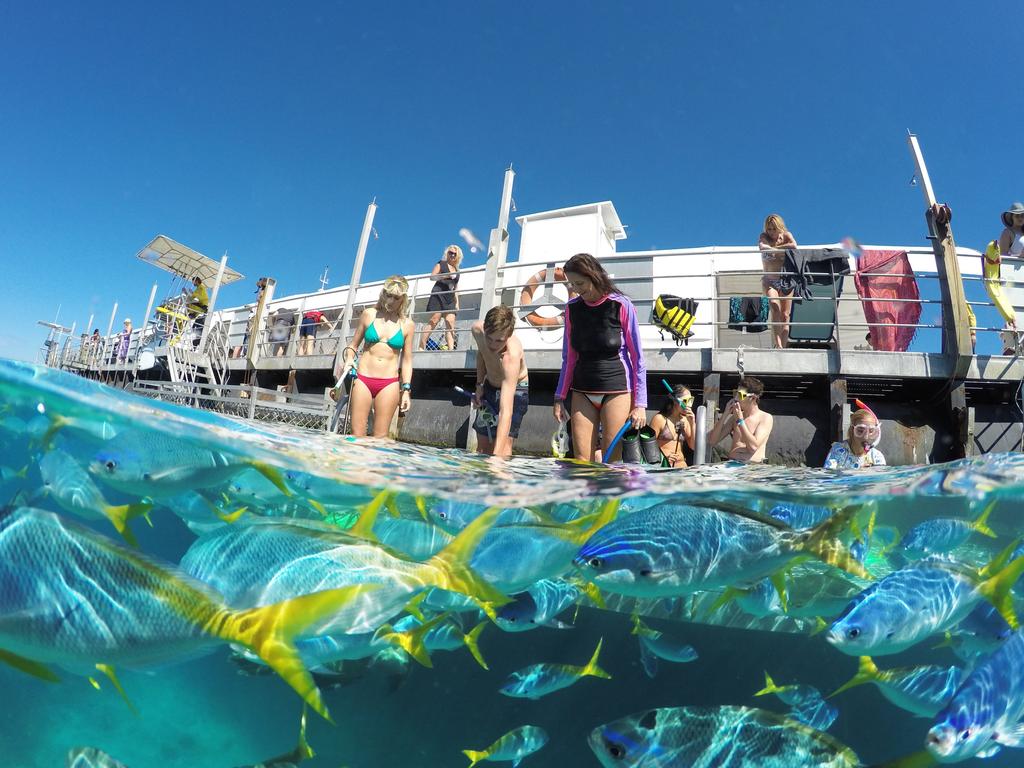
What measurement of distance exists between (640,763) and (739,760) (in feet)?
1.01

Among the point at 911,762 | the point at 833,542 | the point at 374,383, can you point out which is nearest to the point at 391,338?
the point at 374,383

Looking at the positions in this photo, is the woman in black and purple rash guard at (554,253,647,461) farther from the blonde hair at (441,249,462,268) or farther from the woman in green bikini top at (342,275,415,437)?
the blonde hair at (441,249,462,268)

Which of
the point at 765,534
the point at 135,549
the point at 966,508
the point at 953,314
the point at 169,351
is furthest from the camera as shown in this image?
the point at 169,351

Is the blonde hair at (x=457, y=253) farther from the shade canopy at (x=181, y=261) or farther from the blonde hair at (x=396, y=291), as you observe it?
the shade canopy at (x=181, y=261)

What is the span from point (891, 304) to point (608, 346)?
5064 mm

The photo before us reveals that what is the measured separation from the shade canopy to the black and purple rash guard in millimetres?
16239

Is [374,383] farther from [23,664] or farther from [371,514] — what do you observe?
[23,664]

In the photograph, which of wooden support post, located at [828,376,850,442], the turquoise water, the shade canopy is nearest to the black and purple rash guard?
the turquoise water

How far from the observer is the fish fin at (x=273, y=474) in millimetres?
2609

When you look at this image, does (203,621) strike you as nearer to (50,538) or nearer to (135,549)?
(135,549)

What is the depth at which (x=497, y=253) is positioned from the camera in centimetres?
766

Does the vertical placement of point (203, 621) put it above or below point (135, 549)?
below

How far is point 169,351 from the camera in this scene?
10.7 m

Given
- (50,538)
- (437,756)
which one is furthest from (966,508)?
(50,538)
